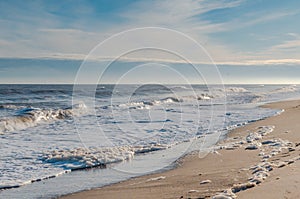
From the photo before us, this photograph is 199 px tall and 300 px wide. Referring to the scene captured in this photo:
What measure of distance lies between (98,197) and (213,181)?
201 centimetres

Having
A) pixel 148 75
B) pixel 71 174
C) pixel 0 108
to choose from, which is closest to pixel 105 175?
pixel 71 174

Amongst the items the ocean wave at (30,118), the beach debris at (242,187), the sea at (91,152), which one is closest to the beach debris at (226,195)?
the beach debris at (242,187)

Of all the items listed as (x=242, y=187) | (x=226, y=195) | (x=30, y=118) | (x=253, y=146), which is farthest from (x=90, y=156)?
(x=30, y=118)

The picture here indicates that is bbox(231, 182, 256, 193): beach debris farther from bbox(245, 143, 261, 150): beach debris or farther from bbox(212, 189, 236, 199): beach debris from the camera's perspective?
bbox(245, 143, 261, 150): beach debris

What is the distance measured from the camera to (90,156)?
31.4 ft

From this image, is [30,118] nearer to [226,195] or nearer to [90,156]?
[90,156]

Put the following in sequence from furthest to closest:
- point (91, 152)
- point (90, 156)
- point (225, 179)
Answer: point (91, 152), point (90, 156), point (225, 179)

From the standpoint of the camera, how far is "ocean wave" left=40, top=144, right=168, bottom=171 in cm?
886

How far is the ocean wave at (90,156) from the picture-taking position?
349 inches

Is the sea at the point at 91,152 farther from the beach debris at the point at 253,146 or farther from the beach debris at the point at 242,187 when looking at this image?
the beach debris at the point at 242,187

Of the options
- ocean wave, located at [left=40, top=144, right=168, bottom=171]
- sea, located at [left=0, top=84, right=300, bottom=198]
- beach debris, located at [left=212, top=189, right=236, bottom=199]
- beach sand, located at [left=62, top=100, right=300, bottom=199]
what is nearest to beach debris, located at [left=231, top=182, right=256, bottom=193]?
beach sand, located at [left=62, top=100, right=300, bottom=199]

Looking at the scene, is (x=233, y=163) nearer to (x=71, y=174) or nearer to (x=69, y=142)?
(x=71, y=174)

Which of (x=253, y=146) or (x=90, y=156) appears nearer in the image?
(x=90, y=156)

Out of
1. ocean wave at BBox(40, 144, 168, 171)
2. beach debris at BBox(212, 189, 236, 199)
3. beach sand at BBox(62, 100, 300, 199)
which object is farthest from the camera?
ocean wave at BBox(40, 144, 168, 171)
